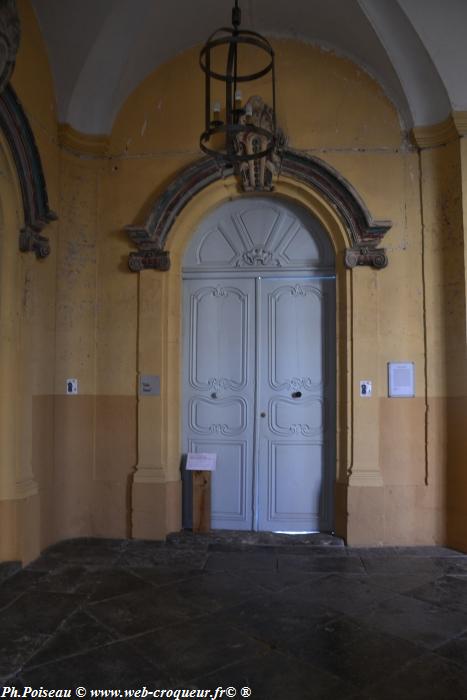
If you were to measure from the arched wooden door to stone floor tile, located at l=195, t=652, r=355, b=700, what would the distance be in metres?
2.45

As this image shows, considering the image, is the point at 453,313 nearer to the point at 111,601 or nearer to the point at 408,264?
the point at 408,264

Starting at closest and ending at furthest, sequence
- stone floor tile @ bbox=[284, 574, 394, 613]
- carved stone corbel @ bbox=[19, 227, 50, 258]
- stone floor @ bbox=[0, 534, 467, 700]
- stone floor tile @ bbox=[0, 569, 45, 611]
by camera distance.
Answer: stone floor @ bbox=[0, 534, 467, 700] → stone floor tile @ bbox=[284, 574, 394, 613] → stone floor tile @ bbox=[0, 569, 45, 611] → carved stone corbel @ bbox=[19, 227, 50, 258]

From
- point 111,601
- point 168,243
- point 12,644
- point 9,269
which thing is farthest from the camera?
point 168,243

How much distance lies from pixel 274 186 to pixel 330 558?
11.0 ft

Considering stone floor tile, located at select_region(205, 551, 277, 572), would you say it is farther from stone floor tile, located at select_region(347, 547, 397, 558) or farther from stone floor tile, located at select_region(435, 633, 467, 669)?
stone floor tile, located at select_region(435, 633, 467, 669)

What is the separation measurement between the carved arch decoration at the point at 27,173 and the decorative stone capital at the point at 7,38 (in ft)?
0.81

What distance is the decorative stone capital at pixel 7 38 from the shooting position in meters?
3.92

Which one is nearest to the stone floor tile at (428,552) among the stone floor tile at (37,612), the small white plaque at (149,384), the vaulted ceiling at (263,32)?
the small white plaque at (149,384)

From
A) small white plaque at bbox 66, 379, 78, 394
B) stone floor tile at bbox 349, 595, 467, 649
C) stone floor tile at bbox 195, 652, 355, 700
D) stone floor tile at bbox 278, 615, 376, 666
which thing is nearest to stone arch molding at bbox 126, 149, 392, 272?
small white plaque at bbox 66, 379, 78, 394

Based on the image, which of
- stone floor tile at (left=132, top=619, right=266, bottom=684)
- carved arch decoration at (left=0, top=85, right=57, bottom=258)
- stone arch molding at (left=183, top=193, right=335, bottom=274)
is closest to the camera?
stone floor tile at (left=132, top=619, right=266, bottom=684)

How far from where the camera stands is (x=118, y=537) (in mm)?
5203

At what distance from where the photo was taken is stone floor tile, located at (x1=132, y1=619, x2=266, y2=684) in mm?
2885

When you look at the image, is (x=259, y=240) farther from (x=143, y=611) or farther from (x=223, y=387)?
(x=143, y=611)

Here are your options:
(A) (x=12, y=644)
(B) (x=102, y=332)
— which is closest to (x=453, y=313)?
(B) (x=102, y=332)
